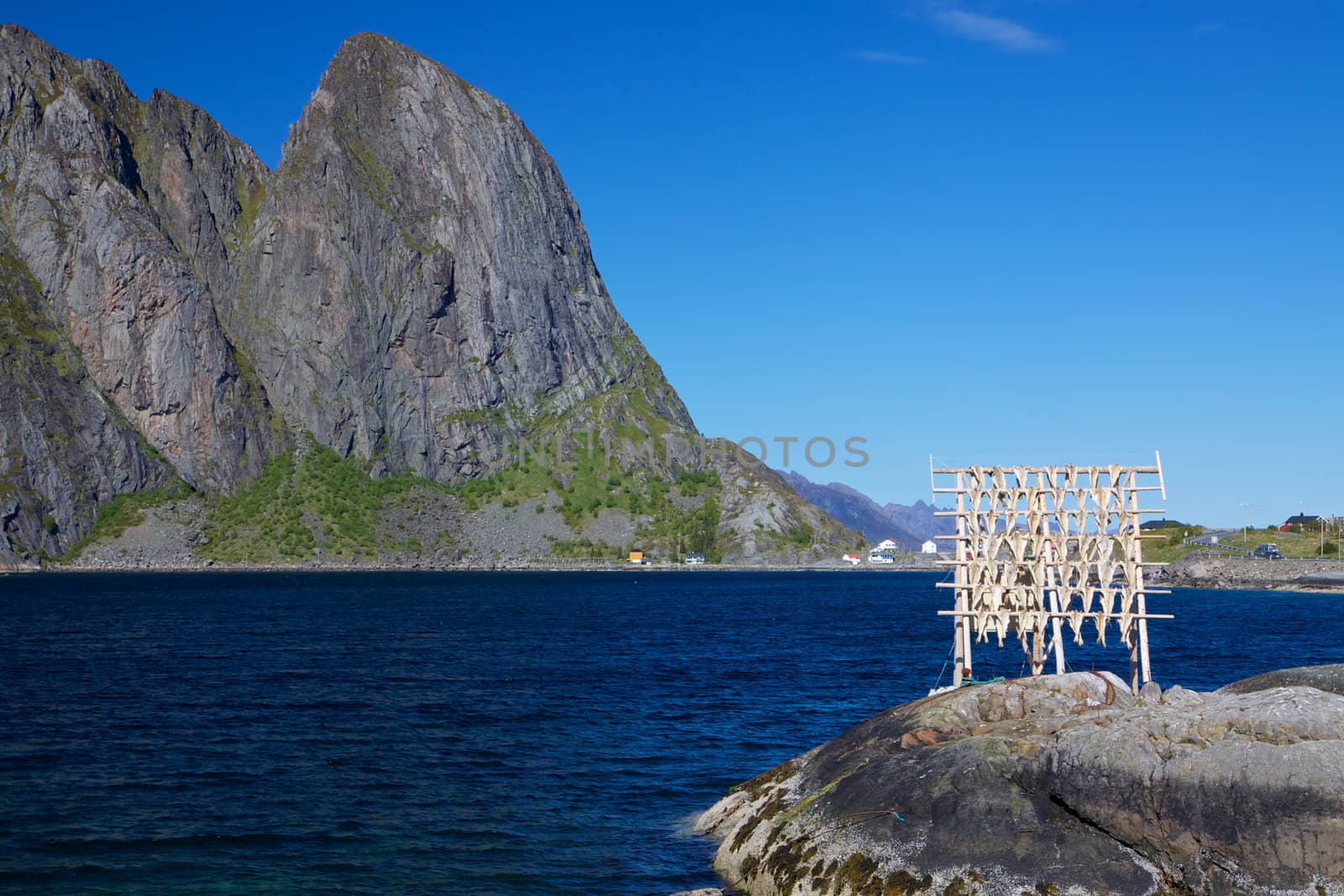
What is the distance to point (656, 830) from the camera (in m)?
35.6

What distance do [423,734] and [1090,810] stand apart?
33663mm

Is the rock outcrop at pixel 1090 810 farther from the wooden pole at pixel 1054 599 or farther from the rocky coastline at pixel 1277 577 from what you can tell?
the rocky coastline at pixel 1277 577

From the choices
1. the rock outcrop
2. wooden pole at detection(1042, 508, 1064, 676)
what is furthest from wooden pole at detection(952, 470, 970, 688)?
the rock outcrop

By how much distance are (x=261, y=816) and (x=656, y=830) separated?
12712 millimetres

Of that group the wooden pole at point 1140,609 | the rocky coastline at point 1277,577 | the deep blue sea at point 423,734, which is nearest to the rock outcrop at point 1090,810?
the deep blue sea at point 423,734

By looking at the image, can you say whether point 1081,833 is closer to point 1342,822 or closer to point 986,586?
point 1342,822

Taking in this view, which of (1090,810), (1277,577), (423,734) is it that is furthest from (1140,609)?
(1277,577)

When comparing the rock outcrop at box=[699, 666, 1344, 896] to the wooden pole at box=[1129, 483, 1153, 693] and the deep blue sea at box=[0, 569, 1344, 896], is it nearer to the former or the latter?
the deep blue sea at box=[0, 569, 1344, 896]

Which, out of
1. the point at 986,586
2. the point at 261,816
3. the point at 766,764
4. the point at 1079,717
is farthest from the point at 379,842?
the point at 986,586

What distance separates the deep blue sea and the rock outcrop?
5.01 metres

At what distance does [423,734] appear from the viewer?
51.8 meters

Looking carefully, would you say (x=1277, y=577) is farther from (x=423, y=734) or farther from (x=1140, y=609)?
(x=423, y=734)

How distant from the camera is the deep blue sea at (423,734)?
32500 mm

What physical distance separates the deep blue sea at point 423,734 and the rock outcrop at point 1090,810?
5008 mm
